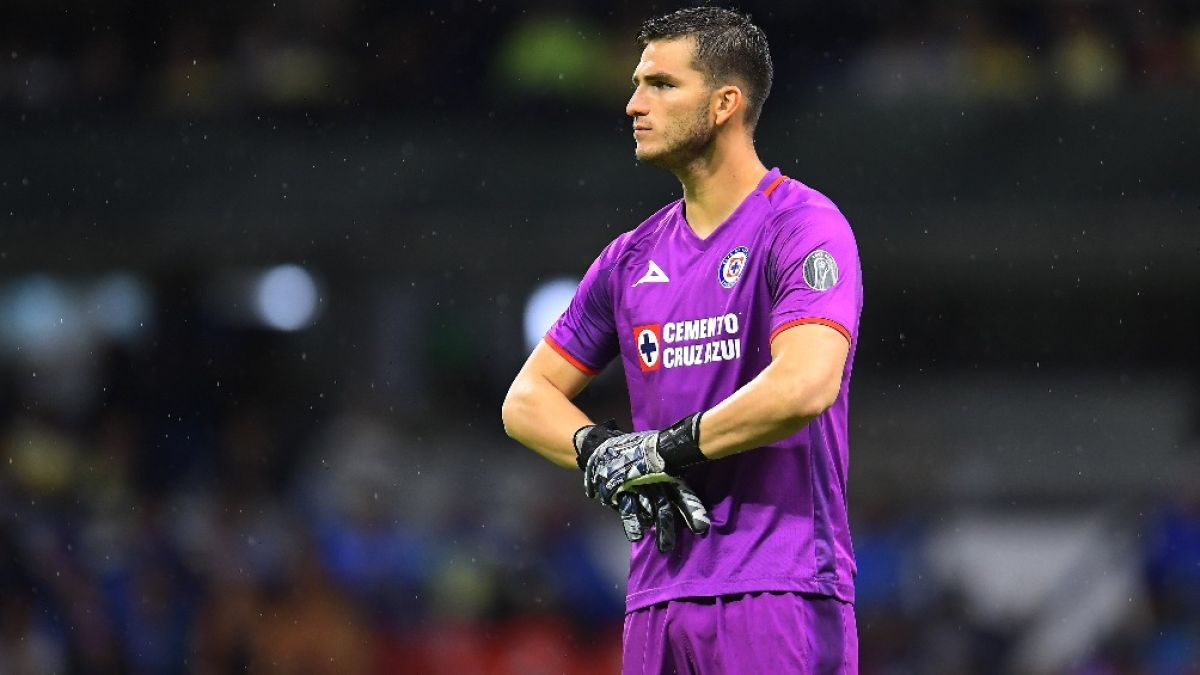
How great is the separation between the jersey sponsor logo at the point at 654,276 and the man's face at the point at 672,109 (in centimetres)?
21

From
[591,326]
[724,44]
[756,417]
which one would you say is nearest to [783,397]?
[756,417]

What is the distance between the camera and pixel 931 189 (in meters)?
10.3

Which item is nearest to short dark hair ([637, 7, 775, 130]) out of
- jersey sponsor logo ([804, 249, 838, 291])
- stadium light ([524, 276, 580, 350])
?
jersey sponsor logo ([804, 249, 838, 291])

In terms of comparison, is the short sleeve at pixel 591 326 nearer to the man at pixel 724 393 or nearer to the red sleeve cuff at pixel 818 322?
the man at pixel 724 393

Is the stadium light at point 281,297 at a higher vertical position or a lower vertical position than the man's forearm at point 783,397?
higher

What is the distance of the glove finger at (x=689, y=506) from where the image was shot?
345 centimetres

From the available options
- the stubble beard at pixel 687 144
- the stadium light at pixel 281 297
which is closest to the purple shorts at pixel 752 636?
the stubble beard at pixel 687 144

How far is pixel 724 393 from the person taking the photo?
360cm

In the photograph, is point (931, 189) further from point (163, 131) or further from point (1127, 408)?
point (163, 131)

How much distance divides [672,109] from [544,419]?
27.8 inches

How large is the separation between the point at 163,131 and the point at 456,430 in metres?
2.56

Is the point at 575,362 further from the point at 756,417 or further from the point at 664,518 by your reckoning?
the point at 756,417

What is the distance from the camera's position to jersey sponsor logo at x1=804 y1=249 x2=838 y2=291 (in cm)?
344

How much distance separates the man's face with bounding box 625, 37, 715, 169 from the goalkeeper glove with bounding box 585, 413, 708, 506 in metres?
0.56
